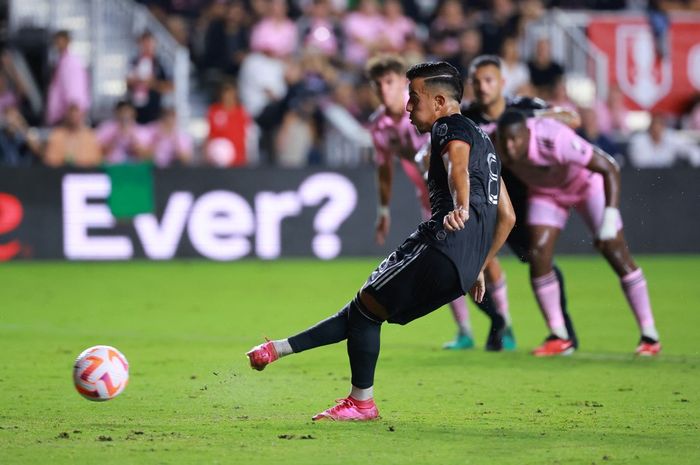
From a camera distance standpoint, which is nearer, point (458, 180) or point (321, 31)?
point (458, 180)

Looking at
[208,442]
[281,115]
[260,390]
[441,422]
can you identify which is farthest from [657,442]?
[281,115]

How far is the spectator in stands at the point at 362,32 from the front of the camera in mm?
21953

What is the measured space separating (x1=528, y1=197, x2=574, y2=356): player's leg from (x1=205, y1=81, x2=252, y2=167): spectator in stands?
9.84 m

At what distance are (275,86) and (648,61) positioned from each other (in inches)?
273

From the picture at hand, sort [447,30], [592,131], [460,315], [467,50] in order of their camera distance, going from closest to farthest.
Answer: [460,315] → [592,131] → [467,50] → [447,30]

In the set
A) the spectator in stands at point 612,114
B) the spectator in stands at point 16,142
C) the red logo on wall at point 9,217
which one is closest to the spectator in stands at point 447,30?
the spectator in stands at point 612,114

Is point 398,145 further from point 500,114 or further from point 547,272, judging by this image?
point 547,272

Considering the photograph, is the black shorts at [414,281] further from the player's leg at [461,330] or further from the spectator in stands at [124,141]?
the spectator in stands at [124,141]

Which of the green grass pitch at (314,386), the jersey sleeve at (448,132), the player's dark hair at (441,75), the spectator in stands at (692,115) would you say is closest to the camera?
the green grass pitch at (314,386)

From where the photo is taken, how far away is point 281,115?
2088 centimetres

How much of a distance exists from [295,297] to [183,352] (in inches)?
167

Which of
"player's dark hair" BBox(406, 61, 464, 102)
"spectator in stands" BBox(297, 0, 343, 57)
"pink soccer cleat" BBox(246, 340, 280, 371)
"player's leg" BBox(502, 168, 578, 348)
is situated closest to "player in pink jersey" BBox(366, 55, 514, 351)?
"player's leg" BBox(502, 168, 578, 348)

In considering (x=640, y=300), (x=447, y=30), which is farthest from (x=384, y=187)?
(x=447, y=30)

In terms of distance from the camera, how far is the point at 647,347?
1065 cm
